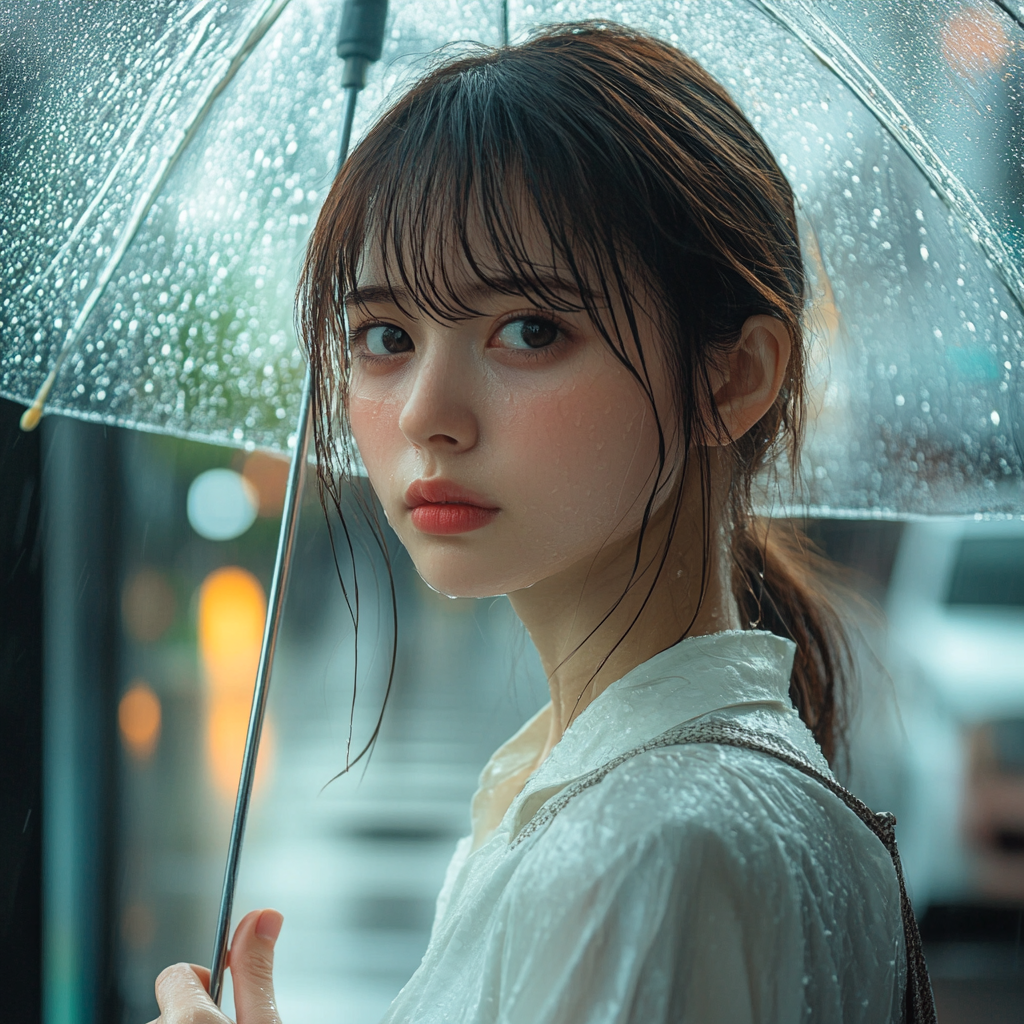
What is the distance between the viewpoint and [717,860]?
72cm

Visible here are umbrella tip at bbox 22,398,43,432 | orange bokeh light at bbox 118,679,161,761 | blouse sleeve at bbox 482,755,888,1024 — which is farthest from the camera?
orange bokeh light at bbox 118,679,161,761

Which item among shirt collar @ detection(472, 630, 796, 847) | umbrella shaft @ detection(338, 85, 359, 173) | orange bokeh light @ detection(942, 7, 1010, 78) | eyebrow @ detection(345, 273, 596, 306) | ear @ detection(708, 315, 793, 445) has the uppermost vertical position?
orange bokeh light @ detection(942, 7, 1010, 78)

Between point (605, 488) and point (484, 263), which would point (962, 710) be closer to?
point (605, 488)

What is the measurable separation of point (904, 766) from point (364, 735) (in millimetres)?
3497

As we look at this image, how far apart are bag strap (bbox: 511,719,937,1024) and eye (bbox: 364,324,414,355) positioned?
44 cm

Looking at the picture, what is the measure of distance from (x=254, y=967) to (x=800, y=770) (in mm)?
637

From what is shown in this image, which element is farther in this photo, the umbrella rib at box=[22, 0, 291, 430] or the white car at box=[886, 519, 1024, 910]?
the white car at box=[886, 519, 1024, 910]

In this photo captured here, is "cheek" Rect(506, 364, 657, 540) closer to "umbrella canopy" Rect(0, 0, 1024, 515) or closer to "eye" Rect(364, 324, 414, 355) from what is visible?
"eye" Rect(364, 324, 414, 355)

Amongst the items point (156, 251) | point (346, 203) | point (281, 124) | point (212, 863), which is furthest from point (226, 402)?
point (212, 863)

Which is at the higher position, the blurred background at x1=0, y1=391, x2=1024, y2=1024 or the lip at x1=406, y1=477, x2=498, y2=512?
the lip at x1=406, y1=477, x2=498, y2=512

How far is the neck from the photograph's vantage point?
3.42ft

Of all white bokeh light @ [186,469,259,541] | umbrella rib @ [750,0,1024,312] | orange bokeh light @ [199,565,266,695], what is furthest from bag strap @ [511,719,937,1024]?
orange bokeh light @ [199,565,266,695]

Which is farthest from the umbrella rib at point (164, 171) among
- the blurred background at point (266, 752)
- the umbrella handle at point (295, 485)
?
the blurred background at point (266, 752)

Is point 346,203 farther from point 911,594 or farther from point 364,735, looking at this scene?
point 364,735
